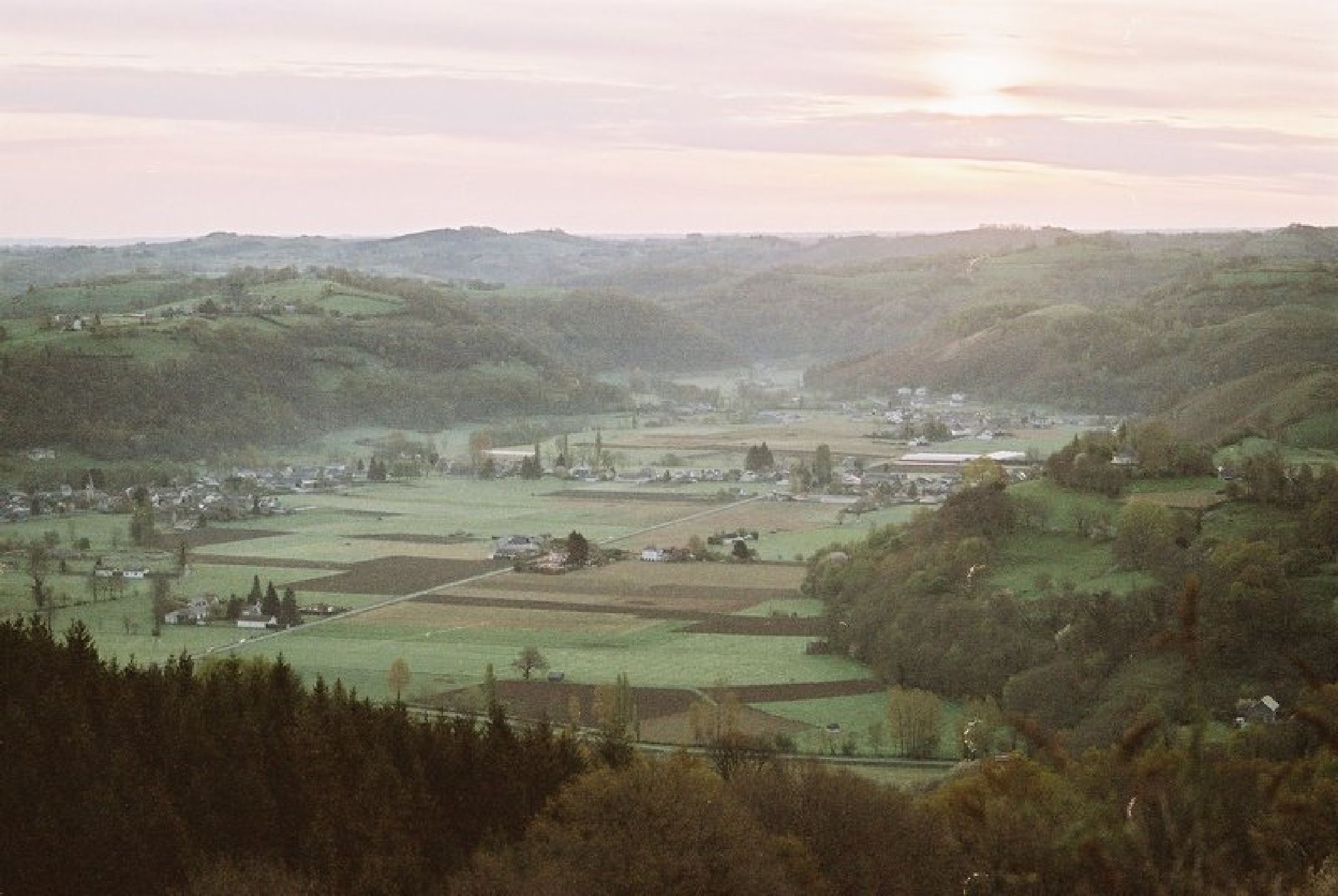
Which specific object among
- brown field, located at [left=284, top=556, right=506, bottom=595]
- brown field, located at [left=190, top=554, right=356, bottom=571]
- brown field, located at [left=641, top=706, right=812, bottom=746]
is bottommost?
brown field, located at [left=641, top=706, right=812, bottom=746]

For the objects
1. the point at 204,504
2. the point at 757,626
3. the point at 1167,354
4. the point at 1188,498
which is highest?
the point at 1167,354

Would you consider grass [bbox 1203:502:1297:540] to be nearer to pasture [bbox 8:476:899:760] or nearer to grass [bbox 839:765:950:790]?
pasture [bbox 8:476:899:760]

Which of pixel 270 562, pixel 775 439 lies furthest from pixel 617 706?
pixel 775 439

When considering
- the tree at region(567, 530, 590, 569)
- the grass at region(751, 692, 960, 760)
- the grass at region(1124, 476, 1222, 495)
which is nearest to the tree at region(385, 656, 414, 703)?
the grass at region(751, 692, 960, 760)

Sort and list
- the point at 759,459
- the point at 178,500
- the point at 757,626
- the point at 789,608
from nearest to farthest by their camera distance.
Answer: the point at 757,626 → the point at 789,608 → the point at 178,500 → the point at 759,459

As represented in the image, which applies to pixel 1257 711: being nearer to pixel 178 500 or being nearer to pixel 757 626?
pixel 757 626

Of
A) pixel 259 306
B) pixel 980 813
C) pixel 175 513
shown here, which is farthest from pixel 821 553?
pixel 259 306

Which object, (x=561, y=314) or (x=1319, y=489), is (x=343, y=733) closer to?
(x=1319, y=489)
